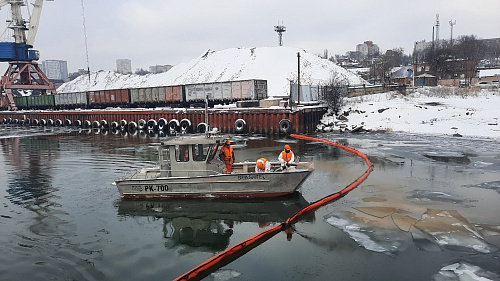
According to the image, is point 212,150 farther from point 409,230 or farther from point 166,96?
point 166,96

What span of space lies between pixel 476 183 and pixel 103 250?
13812 mm

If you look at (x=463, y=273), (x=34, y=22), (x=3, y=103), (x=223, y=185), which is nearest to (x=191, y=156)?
(x=223, y=185)

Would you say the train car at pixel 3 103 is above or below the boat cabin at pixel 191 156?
above

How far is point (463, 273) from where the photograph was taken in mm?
6742

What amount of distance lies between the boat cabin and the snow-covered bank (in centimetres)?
2109

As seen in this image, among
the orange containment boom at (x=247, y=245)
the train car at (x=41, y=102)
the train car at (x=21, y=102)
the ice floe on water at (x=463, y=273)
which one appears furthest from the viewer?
the train car at (x=21, y=102)

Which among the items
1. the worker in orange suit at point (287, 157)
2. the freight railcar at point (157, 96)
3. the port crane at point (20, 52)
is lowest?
the worker in orange suit at point (287, 157)

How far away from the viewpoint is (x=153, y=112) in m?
35.8

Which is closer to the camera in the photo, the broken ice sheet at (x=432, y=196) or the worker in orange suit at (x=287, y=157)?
the broken ice sheet at (x=432, y=196)

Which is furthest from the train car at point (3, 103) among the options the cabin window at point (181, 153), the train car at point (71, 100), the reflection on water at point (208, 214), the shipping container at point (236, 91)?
the cabin window at point (181, 153)

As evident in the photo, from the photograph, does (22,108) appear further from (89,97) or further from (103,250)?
(103,250)

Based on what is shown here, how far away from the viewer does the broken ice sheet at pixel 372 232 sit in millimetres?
7930

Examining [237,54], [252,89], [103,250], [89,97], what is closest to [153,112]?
[252,89]

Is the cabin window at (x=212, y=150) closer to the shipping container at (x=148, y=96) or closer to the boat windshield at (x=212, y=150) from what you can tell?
the boat windshield at (x=212, y=150)
